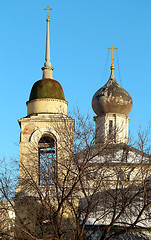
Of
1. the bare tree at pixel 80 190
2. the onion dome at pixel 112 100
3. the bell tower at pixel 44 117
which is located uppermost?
the onion dome at pixel 112 100

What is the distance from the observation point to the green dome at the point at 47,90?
733 inches

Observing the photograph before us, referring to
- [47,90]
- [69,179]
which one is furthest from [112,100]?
[69,179]

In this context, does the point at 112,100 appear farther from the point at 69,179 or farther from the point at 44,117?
the point at 69,179

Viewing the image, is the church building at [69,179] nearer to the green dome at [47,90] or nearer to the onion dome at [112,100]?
the green dome at [47,90]

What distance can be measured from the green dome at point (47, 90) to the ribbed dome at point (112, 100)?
1108 centimetres

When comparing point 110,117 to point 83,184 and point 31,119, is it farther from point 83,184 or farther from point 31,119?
point 83,184

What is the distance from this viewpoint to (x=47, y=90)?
1870cm

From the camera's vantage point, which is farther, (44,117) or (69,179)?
(44,117)

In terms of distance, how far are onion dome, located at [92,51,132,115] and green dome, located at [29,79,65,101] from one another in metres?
11.1

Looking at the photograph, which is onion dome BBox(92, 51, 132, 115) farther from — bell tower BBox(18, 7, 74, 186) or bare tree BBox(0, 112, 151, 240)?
bare tree BBox(0, 112, 151, 240)

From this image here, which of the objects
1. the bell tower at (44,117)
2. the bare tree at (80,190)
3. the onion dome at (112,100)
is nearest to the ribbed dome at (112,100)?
the onion dome at (112,100)

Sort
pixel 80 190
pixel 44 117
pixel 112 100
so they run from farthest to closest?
pixel 112 100
pixel 44 117
pixel 80 190

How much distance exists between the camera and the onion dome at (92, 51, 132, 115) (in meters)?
29.7

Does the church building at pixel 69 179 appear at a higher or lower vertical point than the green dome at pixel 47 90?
lower
